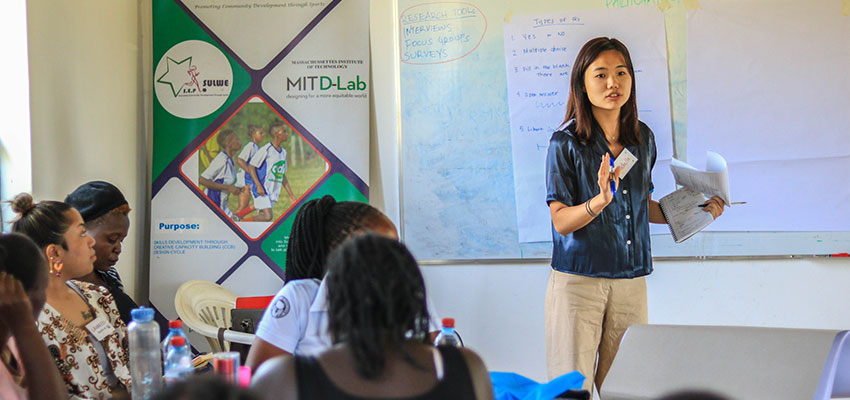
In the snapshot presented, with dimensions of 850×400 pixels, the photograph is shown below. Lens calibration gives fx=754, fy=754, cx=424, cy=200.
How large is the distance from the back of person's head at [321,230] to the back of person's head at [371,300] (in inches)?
24.0

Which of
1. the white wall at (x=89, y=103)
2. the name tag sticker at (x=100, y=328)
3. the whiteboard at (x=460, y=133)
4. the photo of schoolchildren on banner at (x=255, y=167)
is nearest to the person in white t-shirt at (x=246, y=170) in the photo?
the photo of schoolchildren on banner at (x=255, y=167)

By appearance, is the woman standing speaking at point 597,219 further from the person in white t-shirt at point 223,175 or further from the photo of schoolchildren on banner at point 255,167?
the person in white t-shirt at point 223,175

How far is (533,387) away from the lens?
191 cm

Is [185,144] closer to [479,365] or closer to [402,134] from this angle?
[402,134]

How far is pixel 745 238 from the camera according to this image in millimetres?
3832

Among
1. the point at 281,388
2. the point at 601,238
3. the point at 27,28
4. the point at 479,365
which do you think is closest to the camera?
the point at 281,388

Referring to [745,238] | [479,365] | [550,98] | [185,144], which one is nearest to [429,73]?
[550,98]

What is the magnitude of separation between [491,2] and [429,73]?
1.65 feet

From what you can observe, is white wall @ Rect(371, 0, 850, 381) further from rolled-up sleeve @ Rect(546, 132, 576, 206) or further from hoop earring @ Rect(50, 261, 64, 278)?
hoop earring @ Rect(50, 261, 64, 278)

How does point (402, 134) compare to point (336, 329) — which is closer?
point (336, 329)

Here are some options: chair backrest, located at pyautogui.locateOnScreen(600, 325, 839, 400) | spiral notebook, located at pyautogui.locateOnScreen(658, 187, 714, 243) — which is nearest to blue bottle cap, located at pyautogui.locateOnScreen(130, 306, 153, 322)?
chair backrest, located at pyautogui.locateOnScreen(600, 325, 839, 400)

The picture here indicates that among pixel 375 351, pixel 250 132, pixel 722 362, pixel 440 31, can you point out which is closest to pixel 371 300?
pixel 375 351

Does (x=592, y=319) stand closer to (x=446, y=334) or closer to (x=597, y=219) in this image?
(x=597, y=219)

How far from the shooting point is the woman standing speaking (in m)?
2.82
